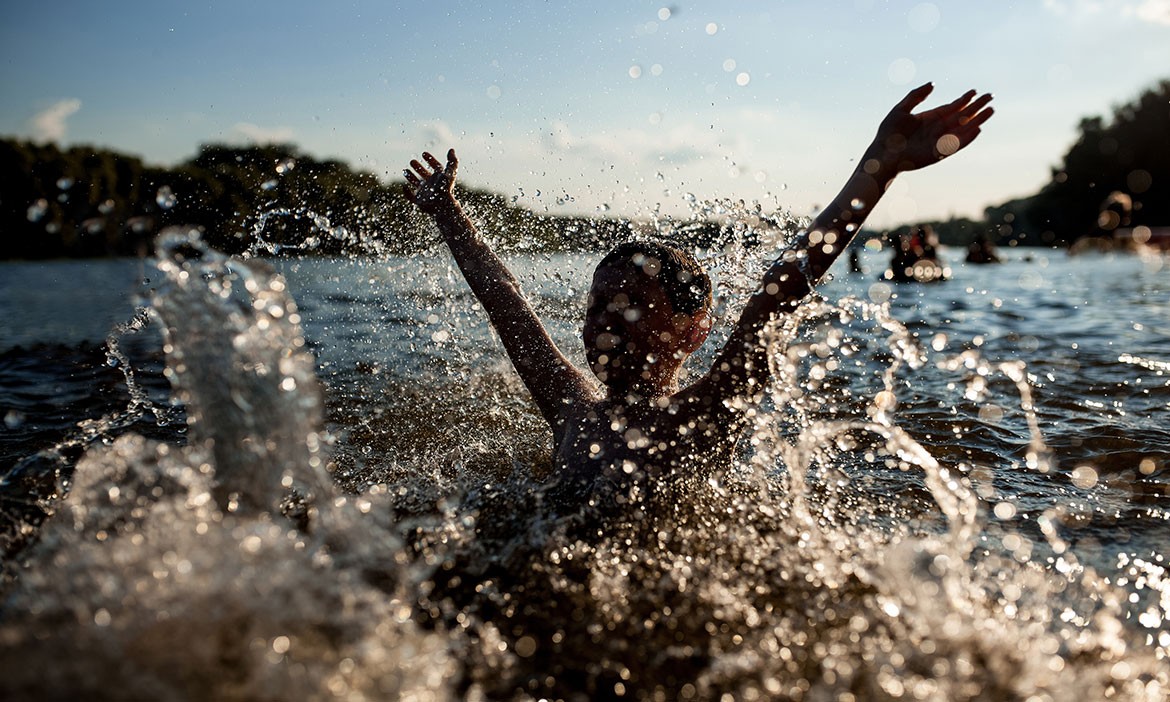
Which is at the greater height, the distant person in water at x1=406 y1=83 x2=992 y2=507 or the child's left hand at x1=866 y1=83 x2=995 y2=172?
the child's left hand at x1=866 y1=83 x2=995 y2=172

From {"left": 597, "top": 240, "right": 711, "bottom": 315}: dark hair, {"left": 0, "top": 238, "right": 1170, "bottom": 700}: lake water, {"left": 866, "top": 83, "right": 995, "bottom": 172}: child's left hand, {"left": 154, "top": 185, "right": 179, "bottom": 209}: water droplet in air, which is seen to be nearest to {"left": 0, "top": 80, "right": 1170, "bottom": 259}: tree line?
{"left": 154, "top": 185, "right": 179, "bottom": 209}: water droplet in air

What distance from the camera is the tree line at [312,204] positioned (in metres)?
4.56

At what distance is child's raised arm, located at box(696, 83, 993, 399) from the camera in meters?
2.70

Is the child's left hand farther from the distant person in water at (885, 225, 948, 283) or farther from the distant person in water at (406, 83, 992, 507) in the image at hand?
the distant person in water at (885, 225, 948, 283)

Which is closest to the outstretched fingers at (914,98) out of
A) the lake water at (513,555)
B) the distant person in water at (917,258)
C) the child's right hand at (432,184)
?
the lake water at (513,555)

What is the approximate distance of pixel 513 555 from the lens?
2391 millimetres

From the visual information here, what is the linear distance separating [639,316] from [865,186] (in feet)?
3.43

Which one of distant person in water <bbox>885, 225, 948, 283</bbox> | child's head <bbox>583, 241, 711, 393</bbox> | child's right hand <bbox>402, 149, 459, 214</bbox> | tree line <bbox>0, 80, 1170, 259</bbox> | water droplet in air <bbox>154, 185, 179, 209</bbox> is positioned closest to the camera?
water droplet in air <bbox>154, 185, 179, 209</bbox>

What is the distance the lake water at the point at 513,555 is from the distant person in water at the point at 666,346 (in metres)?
0.20

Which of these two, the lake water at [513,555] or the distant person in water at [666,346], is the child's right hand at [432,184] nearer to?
the distant person in water at [666,346]

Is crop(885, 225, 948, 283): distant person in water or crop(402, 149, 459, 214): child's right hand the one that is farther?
crop(885, 225, 948, 283): distant person in water

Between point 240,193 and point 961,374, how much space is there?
22.9ft

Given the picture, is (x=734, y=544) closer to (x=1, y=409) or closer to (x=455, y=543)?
(x=455, y=543)

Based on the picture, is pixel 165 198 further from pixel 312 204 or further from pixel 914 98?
pixel 312 204
